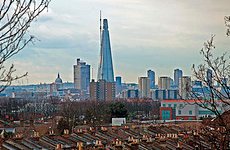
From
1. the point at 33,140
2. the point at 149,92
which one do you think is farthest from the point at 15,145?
the point at 149,92

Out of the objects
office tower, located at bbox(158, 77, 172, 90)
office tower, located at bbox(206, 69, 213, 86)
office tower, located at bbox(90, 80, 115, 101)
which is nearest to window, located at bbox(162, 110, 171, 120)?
office tower, located at bbox(206, 69, 213, 86)

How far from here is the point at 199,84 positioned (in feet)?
20.7

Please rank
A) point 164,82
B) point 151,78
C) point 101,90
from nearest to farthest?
point 101,90 → point 164,82 → point 151,78

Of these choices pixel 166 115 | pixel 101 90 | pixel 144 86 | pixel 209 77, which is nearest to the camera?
pixel 209 77

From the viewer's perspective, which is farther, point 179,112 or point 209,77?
point 179,112

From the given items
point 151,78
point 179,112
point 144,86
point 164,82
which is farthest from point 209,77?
point 151,78

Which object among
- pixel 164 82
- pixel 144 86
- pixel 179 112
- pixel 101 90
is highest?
pixel 164 82

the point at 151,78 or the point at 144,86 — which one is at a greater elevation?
the point at 151,78

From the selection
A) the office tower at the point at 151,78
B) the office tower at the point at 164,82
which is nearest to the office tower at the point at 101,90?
the office tower at the point at 164,82

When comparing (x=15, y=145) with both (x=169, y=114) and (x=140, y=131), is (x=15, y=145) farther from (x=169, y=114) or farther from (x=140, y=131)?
(x=169, y=114)

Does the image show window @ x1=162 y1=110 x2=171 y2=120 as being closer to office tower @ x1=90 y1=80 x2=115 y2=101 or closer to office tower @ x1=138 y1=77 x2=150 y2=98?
office tower @ x1=90 y1=80 x2=115 y2=101

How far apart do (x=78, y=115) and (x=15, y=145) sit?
37.8 metres

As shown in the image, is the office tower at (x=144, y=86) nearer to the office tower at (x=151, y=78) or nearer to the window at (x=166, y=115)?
the office tower at (x=151, y=78)

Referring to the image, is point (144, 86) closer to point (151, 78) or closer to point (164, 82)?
point (164, 82)
